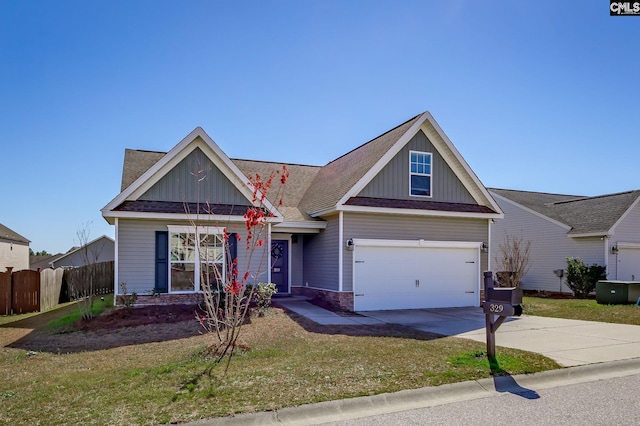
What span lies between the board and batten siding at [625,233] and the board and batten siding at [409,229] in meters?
8.56

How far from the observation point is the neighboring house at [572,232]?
22391mm

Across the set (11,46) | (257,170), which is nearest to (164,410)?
(11,46)

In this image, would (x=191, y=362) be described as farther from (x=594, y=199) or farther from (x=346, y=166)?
(x=594, y=199)

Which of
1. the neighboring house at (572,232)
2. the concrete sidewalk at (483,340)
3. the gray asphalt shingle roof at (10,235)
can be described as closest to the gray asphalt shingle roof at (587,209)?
the neighboring house at (572,232)

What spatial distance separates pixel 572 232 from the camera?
23703 mm

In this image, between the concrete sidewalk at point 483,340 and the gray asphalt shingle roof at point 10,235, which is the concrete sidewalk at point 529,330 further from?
the gray asphalt shingle roof at point 10,235

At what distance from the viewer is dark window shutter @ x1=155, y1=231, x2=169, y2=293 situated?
14.4m

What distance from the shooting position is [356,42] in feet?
41.2

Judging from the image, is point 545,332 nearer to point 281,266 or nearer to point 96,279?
point 281,266

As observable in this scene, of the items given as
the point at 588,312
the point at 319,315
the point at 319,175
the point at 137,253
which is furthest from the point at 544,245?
the point at 137,253

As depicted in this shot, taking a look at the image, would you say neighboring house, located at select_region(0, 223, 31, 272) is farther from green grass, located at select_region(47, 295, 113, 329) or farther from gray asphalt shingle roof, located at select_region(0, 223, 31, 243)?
green grass, located at select_region(47, 295, 113, 329)

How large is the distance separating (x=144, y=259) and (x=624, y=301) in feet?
57.0

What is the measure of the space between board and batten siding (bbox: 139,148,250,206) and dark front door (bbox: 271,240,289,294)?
3.60 metres

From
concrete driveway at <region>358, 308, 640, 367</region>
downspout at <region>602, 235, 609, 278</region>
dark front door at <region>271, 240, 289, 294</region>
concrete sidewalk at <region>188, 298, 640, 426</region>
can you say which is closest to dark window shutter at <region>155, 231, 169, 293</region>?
concrete sidewalk at <region>188, 298, 640, 426</region>
